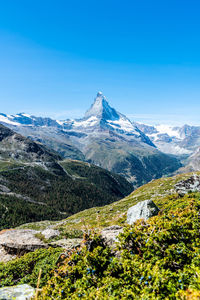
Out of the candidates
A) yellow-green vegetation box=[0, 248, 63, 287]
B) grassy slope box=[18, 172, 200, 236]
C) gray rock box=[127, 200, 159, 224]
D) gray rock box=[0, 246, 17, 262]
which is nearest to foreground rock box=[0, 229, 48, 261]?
gray rock box=[0, 246, 17, 262]

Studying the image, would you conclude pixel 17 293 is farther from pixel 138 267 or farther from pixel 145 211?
pixel 145 211

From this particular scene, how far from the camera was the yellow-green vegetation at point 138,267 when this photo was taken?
669cm

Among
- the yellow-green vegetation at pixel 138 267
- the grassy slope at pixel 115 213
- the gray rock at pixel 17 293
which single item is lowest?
the grassy slope at pixel 115 213

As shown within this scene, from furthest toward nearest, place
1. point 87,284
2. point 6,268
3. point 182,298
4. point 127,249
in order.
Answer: point 6,268, point 127,249, point 87,284, point 182,298

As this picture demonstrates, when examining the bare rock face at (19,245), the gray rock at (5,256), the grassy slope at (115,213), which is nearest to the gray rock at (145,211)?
the grassy slope at (115,213)

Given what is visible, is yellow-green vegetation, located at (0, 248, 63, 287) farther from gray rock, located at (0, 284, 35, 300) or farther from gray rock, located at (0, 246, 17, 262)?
gray rock, located at (0, 246, 17, 262)

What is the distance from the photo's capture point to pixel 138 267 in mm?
8250

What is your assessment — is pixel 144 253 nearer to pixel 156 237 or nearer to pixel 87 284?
pixel 156 237

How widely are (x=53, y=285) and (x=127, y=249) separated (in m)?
4.66

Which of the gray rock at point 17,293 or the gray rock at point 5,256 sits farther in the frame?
the gray rock at point 5,256

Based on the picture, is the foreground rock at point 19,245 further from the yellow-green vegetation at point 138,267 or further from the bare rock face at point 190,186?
the bare rock face at point 190,186

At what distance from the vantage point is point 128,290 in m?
6.84

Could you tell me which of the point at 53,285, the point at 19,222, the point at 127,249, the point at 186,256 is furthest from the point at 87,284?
the point at 19,222

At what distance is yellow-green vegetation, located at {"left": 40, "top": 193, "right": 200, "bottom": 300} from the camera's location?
669 centimetres
